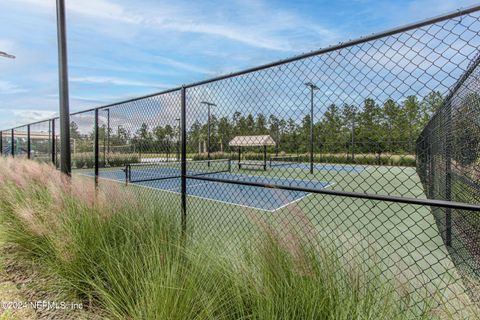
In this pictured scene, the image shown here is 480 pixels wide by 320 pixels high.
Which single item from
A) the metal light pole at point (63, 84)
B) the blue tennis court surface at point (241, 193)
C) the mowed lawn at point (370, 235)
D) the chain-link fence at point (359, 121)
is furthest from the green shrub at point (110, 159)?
the chain-link fence at point (359, 121)

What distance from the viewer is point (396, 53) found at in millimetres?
2172

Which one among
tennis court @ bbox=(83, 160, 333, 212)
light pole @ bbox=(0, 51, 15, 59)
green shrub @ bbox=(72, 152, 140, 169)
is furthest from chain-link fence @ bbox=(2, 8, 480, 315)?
light pole @ bbox=(0, 51, 15, 59)

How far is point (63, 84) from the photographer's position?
532 centimetres

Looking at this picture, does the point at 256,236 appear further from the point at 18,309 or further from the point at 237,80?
the point at 18,309

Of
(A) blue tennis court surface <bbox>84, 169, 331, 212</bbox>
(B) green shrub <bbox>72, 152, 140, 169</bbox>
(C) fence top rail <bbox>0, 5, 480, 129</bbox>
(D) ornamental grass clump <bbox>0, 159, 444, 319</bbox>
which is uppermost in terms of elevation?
(C) fence top rail <bbox>0, 5, 480, 129</bbox>

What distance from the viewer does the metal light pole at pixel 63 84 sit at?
5.21 metres

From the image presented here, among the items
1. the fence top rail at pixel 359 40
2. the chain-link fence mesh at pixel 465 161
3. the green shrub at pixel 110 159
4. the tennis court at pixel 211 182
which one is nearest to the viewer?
the fence top rail at pixel 359 40

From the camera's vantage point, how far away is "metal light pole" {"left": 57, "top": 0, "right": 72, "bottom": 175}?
5208 millimetres

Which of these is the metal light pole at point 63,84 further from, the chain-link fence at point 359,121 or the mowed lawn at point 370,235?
the mowed lawn at point 370,235

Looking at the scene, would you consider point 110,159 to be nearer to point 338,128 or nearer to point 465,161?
Result: point 338,128

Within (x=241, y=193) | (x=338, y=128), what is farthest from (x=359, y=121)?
(x=241, y=193)

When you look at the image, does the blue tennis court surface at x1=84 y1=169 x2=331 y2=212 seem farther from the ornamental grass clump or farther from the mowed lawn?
the ornamental grass clump

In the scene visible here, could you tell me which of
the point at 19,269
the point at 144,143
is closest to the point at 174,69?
the point at 144,143

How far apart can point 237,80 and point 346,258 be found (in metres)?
2.20
